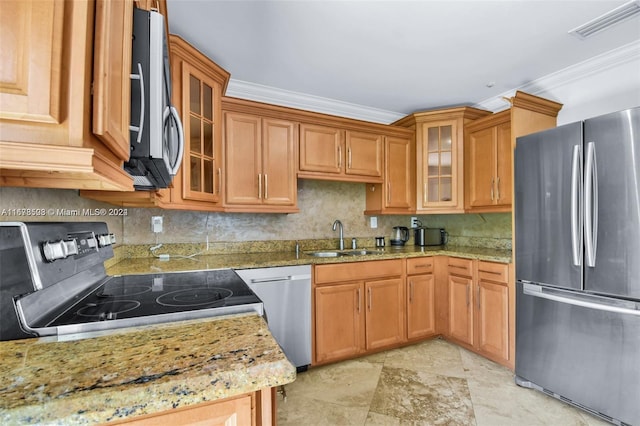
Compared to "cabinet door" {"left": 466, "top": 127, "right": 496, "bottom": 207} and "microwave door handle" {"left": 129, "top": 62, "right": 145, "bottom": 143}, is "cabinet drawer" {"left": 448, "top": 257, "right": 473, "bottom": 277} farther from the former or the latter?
"microwave door handle" {"left": 129, "top": 62, "right": 145, "bottom": 143}

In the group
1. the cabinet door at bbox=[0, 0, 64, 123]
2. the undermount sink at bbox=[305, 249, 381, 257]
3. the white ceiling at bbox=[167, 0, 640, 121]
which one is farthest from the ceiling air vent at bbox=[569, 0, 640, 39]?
the cabinet door at bbox=[0, 0, 64, 123]

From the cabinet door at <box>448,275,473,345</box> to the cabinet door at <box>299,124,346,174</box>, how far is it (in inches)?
59.5

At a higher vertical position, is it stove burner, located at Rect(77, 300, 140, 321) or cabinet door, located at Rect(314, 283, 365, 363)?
stove burner, located at Rect(77, 300, 140, 321)

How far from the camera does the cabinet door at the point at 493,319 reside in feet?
7.93

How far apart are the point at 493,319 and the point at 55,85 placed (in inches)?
116

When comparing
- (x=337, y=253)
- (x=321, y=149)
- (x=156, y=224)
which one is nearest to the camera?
(x=156, y=224)

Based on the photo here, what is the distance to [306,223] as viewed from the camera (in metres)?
3.09

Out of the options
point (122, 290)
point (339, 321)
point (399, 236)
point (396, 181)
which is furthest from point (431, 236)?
point (122, 290)

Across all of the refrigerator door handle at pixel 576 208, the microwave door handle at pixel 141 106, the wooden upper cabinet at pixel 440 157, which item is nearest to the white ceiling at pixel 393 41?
the wooden upper cabinet at pixel 440 157

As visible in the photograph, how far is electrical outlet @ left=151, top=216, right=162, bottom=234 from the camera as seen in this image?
7.95ft

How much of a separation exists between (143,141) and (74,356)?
0.55m

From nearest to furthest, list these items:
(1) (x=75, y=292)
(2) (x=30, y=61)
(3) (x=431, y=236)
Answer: (2) (x=30, y=61) < (1) (x=75, y=292) < (3) (x=431, y=236)

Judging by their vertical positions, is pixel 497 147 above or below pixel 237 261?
above

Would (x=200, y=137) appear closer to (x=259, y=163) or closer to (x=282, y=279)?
(x=259, y=163)
